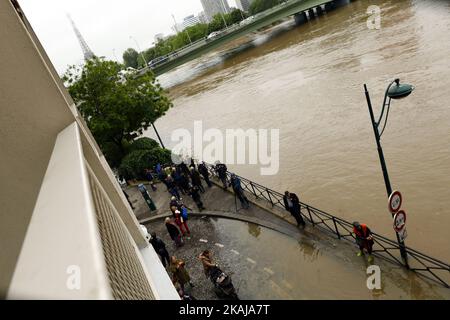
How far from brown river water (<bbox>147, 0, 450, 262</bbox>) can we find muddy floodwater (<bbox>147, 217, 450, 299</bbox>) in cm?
177

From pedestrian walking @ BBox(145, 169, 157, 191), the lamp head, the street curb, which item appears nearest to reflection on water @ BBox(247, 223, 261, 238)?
the street curb

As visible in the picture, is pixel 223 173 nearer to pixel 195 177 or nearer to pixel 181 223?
pixel 195 177

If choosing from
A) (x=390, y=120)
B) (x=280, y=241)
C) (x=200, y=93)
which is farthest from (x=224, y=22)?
(x=280, y=241)

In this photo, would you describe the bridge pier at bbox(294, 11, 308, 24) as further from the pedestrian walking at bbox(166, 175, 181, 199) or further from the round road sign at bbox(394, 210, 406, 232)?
the round road sign at bbox(394, 210, 406, 232)

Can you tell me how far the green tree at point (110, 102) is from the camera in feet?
70.0

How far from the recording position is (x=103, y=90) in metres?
22.2

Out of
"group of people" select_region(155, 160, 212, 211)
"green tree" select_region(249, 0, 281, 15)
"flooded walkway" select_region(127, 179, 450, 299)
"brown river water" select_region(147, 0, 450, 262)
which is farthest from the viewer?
"green tree" select_region(249, 0, 281, 15)

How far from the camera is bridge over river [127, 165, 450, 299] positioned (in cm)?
815

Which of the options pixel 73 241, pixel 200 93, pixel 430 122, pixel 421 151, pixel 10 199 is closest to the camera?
pixel 73 241

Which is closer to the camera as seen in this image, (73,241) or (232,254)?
(73,241)

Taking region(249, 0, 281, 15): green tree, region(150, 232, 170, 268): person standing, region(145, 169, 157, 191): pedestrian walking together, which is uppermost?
region(249, 0, 281, 15): green tree
